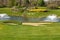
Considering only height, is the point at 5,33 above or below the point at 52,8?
above

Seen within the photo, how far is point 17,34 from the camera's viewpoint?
1242 centimetres

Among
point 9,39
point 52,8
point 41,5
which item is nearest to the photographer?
point 9,39

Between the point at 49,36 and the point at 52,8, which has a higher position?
the point at 49,36

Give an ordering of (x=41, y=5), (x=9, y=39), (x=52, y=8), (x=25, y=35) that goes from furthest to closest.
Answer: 1. (x=41, y=5)
2. (x=52, y=8)
3. (x=25, y=35)
4. (x=9, y=39)

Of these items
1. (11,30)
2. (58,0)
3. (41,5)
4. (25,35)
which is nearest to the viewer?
(25,35)

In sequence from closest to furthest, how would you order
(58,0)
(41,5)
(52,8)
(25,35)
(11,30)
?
(25,35) < (11,30) < (52,8) < (41,5) < (58,0)

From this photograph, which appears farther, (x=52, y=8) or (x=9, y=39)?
(x=52, y=8)

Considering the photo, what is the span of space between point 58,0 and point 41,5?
4817mm

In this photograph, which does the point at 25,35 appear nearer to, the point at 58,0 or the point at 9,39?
the point at 9,39

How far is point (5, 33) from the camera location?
12719 millimetres

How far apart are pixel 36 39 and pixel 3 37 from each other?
1891mm

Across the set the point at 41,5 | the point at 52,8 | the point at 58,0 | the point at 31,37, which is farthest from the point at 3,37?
the point at 58,0

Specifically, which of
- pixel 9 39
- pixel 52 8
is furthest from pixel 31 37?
pixel 52 8

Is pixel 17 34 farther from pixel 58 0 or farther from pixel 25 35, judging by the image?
pixel 58 0
